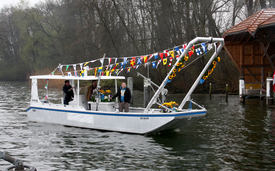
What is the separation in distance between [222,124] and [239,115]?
2.81 metres

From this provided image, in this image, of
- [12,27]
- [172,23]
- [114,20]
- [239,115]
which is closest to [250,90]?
[239,115]

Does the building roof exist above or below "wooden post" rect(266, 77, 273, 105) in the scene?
above

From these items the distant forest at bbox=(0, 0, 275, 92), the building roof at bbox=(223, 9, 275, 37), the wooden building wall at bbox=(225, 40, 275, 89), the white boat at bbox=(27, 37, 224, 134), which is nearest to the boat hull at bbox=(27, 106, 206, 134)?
the white boat at bbox=(27, 37, 224, 134)

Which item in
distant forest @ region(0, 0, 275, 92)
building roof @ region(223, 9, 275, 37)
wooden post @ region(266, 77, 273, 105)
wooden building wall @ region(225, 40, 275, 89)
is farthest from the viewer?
distant forest @ region(0, 0, 275, 92)

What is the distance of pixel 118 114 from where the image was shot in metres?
11.7

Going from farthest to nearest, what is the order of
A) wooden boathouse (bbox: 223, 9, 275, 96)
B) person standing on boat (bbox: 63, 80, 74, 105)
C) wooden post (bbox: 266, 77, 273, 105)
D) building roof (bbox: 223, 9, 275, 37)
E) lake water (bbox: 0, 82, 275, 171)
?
1. wooden boathouse (bbox: 223, 9, 275, 96)
2. wooden post (bbox: 266, 77, 273, 105)
3. building roof (bbox: 223, 9, 275, 37)
4. person standing on boat (bbox: 63, 80, 74, 105)
5. lake water (bbox: 0, 82, 275, 171)

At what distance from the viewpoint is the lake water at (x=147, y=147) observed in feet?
27.6

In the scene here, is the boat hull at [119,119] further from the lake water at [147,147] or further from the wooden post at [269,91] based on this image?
the wooden post at [269,91]

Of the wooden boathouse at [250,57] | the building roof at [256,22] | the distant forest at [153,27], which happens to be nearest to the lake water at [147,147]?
the building roof at [256,22]

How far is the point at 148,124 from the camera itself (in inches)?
440

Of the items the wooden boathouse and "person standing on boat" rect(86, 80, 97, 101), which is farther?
the wooden boathouse

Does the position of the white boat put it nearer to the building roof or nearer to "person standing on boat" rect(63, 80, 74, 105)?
"person standing on boat" rect(63, 80, 74, 105)

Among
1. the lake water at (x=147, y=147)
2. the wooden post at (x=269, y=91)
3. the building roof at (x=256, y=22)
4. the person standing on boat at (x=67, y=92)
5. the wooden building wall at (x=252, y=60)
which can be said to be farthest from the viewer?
the wooden building wall at (x=252, y=60)

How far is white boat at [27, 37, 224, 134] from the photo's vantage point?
10.7m
